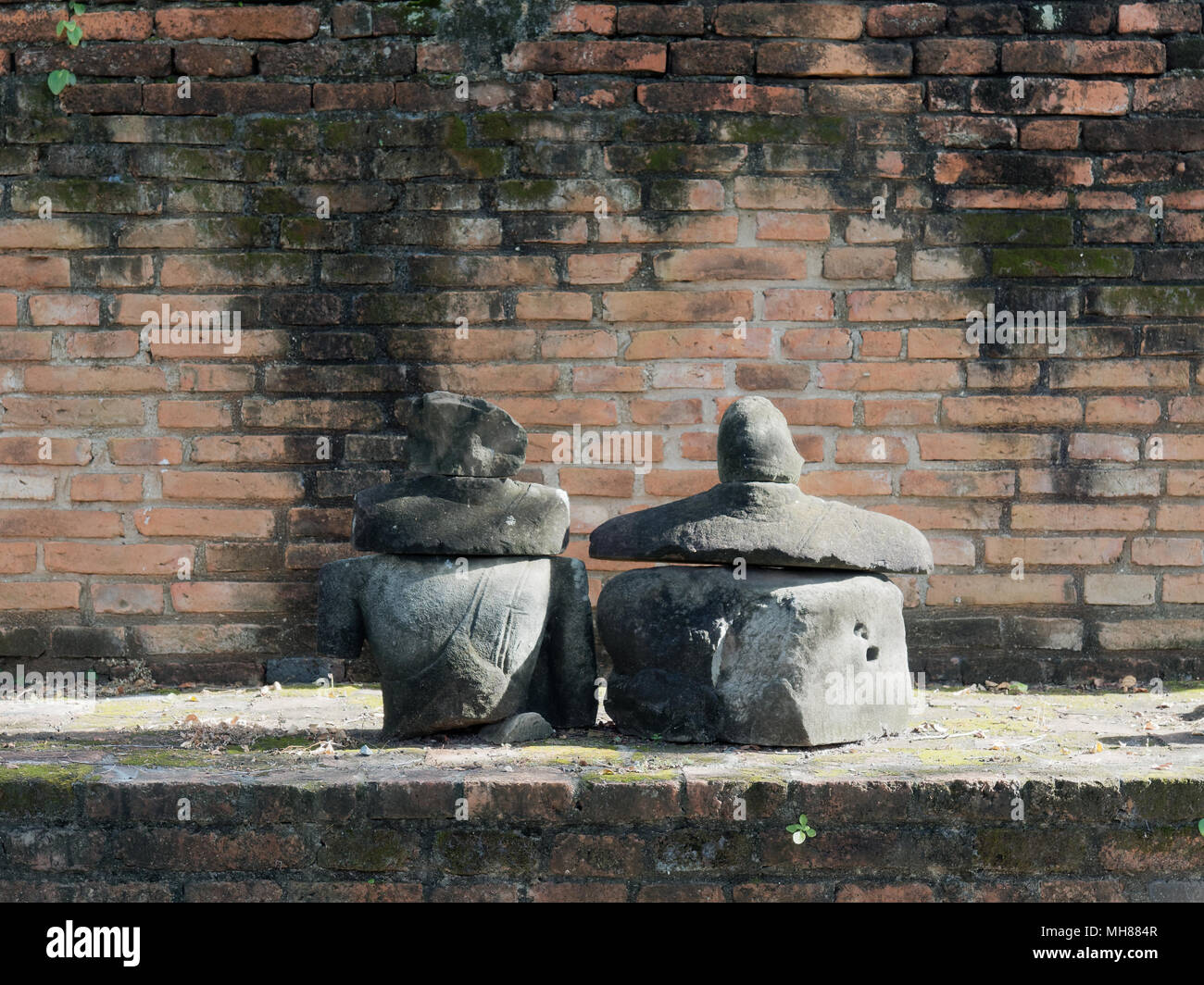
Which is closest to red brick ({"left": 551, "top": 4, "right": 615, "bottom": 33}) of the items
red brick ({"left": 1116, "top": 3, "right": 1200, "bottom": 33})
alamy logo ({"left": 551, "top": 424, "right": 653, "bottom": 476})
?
alamy logo ({"left": 551, "top": 424, "right": 653, "bottom": 476})

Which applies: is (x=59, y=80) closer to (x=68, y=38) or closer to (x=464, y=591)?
(x=68, y=38)

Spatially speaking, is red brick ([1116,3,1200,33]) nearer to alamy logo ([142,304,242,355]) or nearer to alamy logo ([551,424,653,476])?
alamy logo ([551,424,653,476])

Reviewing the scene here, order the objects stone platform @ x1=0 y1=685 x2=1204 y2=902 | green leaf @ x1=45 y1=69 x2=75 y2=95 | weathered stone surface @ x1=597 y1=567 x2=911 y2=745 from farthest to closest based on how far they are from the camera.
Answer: green leaf @ x1=45 y1=69 x2=75 y2=95
weathered stone surface @ x1=597 y1=567 x2=911 y2=745
stone platform @ x1=0 y1=685 x2=1204 y2=902

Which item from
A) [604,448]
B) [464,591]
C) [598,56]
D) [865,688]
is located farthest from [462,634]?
[598,56]

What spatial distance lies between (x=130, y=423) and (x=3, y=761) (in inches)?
63.9

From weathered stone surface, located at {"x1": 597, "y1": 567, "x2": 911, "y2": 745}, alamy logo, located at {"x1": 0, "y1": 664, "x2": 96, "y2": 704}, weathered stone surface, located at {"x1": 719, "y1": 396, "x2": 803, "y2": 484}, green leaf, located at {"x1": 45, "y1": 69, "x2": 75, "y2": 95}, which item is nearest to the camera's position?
weathered stone surface, located at {"x1": 597, "y1": 567, "x2": 911, "y2": 745}

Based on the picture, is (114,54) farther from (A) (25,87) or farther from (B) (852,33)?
(B) (852,33)

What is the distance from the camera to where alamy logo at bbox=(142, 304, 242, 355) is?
4.45 meters

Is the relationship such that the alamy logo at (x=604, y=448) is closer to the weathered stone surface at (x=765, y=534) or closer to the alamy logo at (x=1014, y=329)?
the weathered stone surface at (x=765, y=534)

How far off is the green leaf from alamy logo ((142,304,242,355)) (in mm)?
849

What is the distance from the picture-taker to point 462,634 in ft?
11.0

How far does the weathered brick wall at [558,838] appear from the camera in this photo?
2.94 m

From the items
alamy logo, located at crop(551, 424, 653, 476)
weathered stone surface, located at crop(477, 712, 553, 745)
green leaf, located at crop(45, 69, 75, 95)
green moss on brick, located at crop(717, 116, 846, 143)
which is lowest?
weathered stone surface, located at crop(477, 712, 553, 745)

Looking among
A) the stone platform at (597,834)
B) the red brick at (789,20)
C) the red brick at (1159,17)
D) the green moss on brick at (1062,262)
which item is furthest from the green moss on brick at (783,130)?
the stone platform at (597,834)
